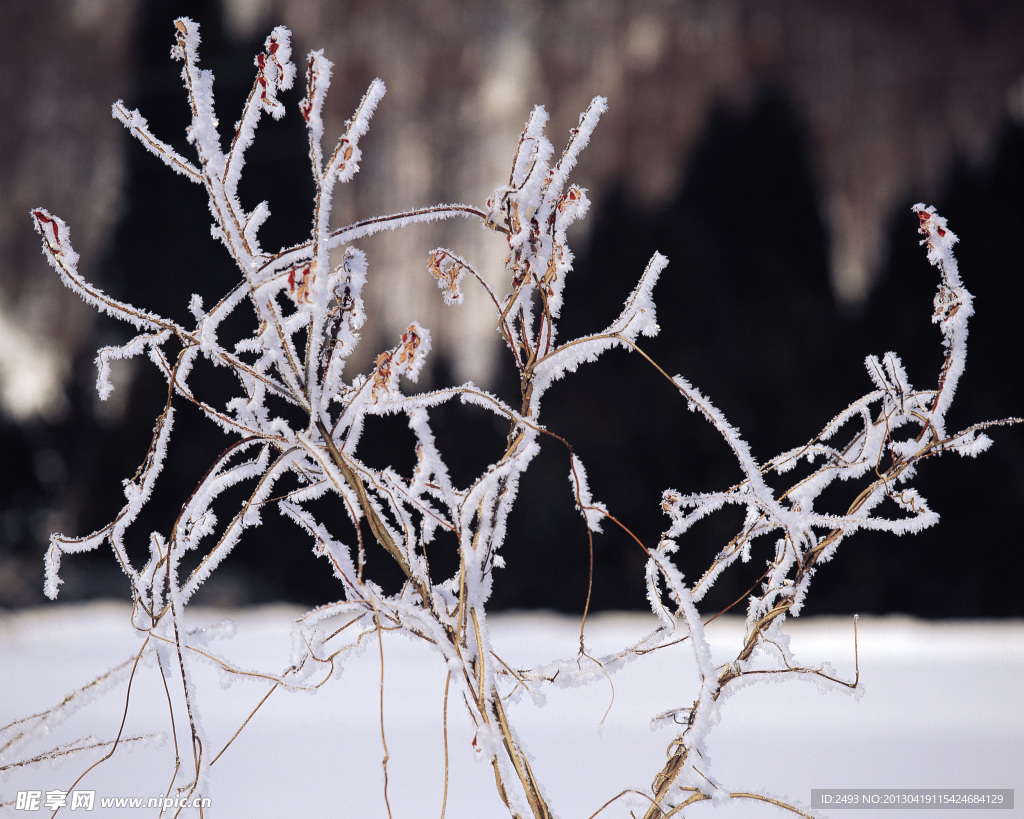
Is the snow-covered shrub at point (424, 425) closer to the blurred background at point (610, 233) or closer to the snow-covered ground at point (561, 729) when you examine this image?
the snow-covered ground at point (561, 729)

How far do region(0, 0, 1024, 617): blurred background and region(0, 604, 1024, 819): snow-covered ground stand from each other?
714 millimetres

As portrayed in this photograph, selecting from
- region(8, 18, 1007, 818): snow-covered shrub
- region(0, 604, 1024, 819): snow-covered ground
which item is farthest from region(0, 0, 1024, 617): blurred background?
region(8, 18, 1007, 818): snow-covered shrub

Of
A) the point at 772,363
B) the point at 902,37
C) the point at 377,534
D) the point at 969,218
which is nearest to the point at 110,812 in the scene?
the point at 377,534

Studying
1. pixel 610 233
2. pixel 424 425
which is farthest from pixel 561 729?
pixel 610 233

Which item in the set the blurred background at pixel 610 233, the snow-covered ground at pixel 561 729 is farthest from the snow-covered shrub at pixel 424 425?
the blurred background at pixel 610 233

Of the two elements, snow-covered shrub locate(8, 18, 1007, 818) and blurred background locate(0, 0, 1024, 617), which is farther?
blurred background locate(0, 0, 1024, 617)

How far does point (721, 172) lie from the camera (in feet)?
13.7

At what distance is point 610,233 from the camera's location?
4.21 m

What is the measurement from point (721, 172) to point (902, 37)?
3.69ft

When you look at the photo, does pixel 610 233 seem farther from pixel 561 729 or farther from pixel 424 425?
pixel 424 425

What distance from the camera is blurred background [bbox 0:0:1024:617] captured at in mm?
3805

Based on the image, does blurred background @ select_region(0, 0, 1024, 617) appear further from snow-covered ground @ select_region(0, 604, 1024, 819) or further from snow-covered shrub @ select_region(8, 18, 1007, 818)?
snow-covered shrub @ select_region(8, 18, 1007, 818)

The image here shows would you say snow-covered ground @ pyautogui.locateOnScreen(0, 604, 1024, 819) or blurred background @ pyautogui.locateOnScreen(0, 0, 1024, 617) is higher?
blurred background @ pyautogui.locateOnScreen(0, 0, 1024, 617)

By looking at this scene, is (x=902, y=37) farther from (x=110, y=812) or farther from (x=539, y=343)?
(x=110, y=812)
